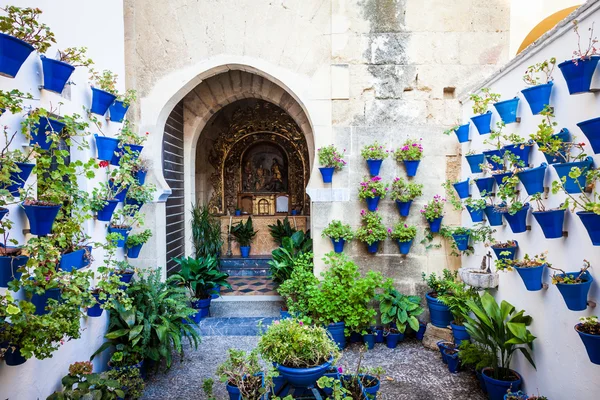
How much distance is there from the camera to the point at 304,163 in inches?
357

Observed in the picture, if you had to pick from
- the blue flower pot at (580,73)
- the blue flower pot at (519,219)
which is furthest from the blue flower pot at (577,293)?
the blue flower pot at (580,73)

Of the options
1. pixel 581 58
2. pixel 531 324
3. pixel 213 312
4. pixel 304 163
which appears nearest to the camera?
pixel 581 58

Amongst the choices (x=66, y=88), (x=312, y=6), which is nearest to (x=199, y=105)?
(x=312, y=6)

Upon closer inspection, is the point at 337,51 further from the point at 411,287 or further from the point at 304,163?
the point at 304,163

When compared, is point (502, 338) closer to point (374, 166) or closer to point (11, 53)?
point (374, 166)

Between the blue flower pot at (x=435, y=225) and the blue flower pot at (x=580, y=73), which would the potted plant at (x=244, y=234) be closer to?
the blue flower pot at (x=435, y=225)

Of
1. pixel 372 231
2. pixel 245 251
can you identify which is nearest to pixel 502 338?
pixel 372 231

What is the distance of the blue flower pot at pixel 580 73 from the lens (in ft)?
7.97

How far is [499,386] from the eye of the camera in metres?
3.34

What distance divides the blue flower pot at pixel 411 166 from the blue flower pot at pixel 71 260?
3682 millimetres

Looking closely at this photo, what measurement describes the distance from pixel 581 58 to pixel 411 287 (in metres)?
3.38

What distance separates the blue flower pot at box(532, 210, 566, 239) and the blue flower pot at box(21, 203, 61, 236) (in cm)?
324

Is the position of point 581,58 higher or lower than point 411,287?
higher

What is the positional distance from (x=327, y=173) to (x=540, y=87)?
2.54 m
